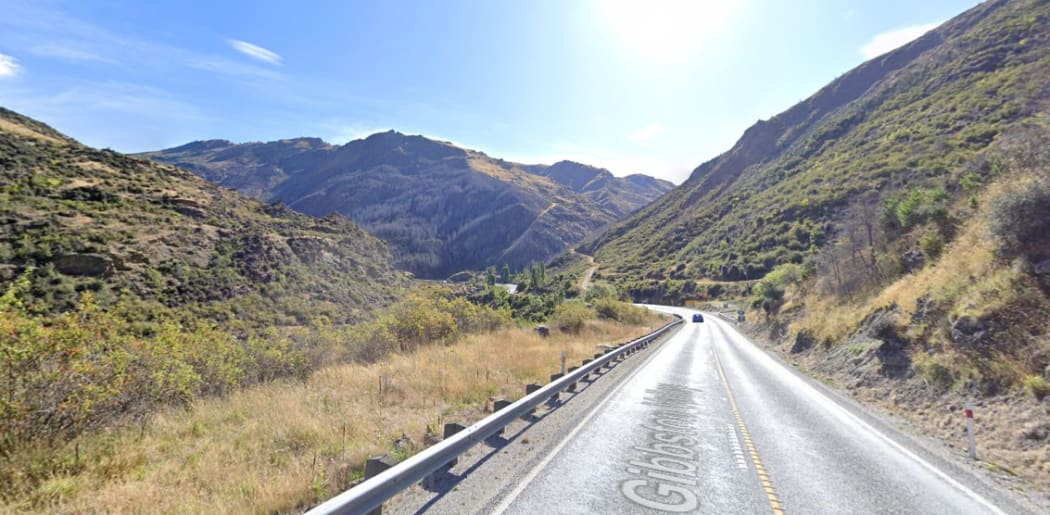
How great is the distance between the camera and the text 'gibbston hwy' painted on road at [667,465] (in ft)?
14.6

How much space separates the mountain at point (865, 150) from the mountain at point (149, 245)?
45.8 meters

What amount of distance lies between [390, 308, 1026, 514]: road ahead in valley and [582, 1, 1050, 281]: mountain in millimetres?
15237

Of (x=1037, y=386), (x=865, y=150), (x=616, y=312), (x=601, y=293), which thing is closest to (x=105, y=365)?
(x=1037, y=386)

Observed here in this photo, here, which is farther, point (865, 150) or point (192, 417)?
point (865, 150)

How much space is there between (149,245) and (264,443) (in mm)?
38575

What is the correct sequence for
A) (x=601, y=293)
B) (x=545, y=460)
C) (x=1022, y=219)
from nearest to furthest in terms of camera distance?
(x=545, y=460) → (x=1022, y=219) → (x=601, y=293)

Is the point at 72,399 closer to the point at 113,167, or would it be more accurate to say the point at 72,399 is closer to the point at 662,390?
the point at 662,390

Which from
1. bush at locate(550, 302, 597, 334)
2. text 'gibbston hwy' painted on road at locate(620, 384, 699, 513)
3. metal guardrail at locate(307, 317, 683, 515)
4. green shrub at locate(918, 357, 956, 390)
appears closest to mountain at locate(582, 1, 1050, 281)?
green shrub at locate(918, 357, 956, 390)

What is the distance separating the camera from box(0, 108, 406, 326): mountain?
25906 mm

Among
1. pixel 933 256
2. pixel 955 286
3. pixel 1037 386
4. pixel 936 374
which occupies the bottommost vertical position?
pixel 936 374

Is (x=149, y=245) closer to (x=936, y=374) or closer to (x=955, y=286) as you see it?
(x=936, y=374)

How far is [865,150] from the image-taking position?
66625mm

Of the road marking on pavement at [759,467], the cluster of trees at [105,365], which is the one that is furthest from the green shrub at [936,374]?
the cluster of trees at [105,365]

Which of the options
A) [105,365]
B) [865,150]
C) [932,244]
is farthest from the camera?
[865,150]
